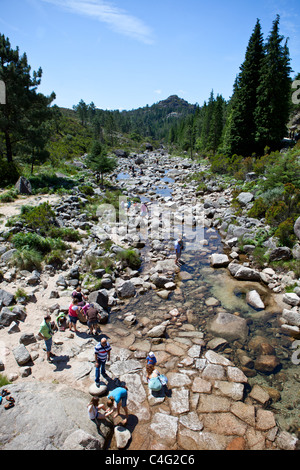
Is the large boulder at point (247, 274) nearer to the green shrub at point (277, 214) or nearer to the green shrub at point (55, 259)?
the green shrub at point (277, 214)

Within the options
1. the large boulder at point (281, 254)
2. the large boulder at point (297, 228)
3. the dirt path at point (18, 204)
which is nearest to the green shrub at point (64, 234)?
Answer: the dirt path at point (18, 204)

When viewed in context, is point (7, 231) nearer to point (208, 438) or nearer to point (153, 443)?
point (153, 443)

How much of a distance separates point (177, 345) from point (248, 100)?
33.2 meters

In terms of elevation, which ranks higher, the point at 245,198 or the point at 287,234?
the point at 245,198

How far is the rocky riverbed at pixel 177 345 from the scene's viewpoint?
541 centimetres

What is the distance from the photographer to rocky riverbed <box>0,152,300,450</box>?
17.8ft

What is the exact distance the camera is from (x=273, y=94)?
93.0 feet

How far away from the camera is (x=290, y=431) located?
537 cm

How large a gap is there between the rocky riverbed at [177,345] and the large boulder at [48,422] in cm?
4

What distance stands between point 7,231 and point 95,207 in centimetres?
896

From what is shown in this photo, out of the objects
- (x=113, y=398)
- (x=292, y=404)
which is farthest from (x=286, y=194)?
(x=113, y=398)

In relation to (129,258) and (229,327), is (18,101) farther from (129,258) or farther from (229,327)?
(229,327)

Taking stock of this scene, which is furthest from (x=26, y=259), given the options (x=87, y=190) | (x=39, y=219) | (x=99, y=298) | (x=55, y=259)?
(x=87, y=190)

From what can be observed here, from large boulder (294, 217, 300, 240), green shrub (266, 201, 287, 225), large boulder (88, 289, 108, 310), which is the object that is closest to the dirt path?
large boulder (88, 289, 108, 310)
